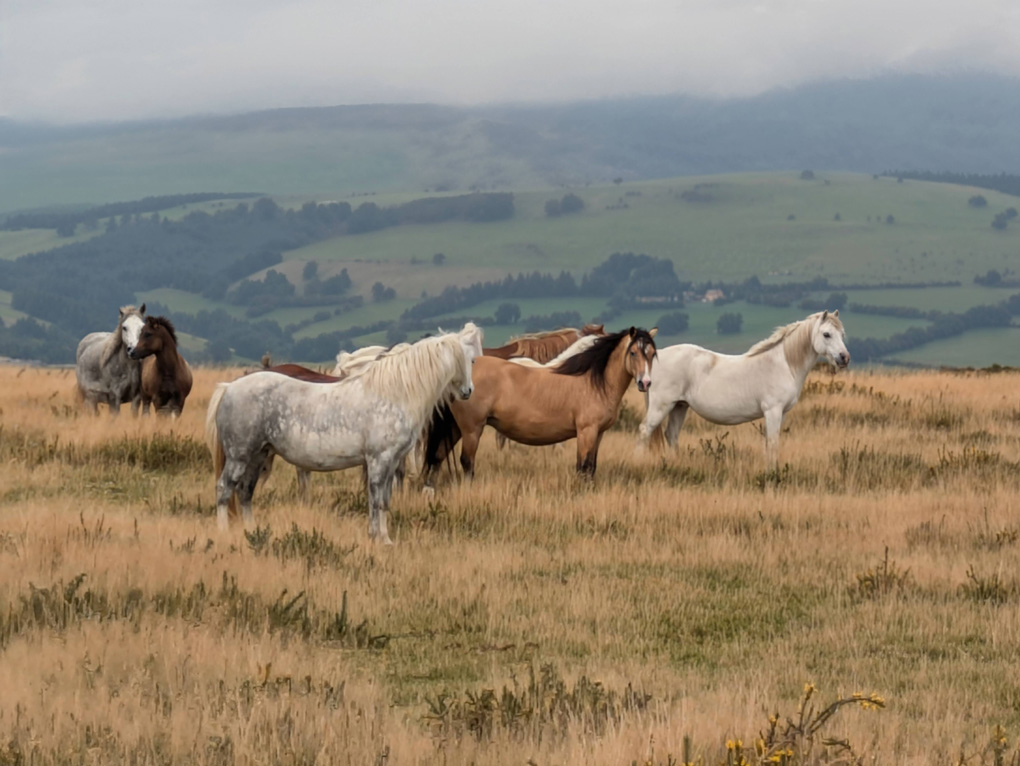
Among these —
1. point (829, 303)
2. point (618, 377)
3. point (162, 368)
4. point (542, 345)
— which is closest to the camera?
point (618, 377)

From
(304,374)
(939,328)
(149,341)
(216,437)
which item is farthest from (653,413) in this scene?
(939,328)

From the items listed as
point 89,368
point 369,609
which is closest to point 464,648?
point 369,609

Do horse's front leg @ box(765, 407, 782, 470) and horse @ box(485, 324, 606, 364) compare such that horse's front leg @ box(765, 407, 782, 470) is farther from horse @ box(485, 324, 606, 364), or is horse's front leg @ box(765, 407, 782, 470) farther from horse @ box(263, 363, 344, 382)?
horse @ box(263, 363, 344, 382)

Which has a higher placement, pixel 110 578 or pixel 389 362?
pixel 389 362

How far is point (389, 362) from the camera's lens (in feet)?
35.1

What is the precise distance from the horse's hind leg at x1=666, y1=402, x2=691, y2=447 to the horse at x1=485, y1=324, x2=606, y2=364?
86.3 inches

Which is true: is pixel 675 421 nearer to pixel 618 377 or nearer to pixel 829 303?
pixel 618 377

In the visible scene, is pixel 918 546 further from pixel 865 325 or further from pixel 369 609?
pixel 865 325

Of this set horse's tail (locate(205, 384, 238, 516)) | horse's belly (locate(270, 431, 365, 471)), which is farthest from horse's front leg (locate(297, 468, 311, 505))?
horse's belly (locate(270, 431, 365, 471))

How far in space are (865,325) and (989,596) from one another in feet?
540

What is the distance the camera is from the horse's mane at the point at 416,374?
1061 centimetres

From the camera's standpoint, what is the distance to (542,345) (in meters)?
17.9

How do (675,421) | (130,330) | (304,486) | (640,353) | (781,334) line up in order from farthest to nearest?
(130,330)
(675,421)
(781,334)
(640,353)
(304,486)

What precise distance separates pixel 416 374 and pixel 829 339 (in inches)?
240
